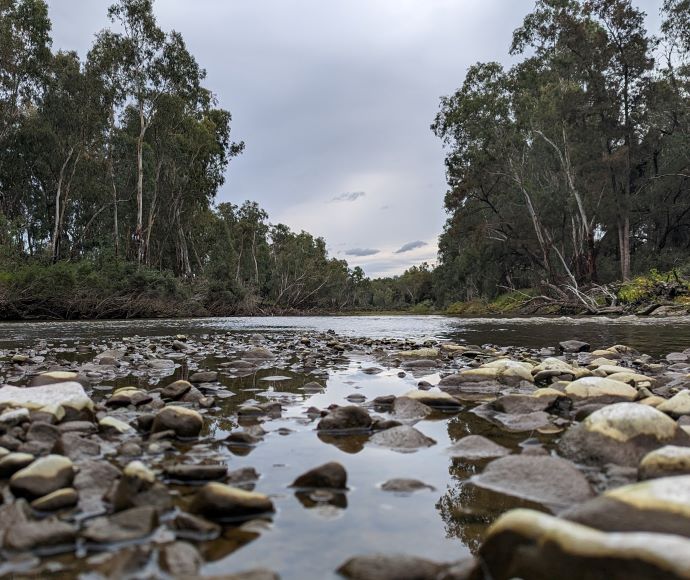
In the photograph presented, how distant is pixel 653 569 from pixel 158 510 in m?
1.32

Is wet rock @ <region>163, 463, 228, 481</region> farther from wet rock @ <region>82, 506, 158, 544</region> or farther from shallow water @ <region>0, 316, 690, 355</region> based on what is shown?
shallow water @ <region>0, 316, 690, 355</region>

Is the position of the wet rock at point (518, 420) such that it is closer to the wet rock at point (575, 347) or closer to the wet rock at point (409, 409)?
the wet rock at point (409, 409)

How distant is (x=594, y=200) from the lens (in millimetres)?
29875

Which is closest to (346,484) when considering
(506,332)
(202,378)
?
(202,378)

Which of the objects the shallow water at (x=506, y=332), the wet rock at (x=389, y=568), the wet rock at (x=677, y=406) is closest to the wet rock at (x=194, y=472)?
the wet rock at (x=389, y=568)

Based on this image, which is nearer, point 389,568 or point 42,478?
point 389,568

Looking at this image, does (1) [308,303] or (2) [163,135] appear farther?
(1) [308,303]

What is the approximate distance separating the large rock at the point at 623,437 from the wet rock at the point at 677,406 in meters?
0.59

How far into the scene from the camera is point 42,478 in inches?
66.8

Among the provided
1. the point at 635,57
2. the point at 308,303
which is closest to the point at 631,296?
the point at 635,57

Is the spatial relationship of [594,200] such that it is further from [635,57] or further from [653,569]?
[653,569]

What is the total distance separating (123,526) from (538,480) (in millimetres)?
1401

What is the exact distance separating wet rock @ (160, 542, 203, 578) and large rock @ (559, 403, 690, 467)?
5.39ft

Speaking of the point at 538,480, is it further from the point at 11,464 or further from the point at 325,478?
the point at 11,464
